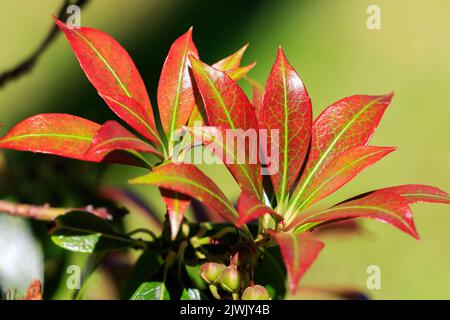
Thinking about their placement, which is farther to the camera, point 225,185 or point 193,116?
point 225,185

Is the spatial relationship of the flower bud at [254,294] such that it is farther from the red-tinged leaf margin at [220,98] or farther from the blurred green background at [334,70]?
the blurred green background at [334,70]

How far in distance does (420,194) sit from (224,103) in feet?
0.68

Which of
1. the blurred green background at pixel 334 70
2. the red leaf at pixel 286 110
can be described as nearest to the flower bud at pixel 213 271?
the red leaf at pixel 286 110

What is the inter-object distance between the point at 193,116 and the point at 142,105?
6 centimetres

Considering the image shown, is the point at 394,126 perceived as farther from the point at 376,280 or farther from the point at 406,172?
the point at 376,280

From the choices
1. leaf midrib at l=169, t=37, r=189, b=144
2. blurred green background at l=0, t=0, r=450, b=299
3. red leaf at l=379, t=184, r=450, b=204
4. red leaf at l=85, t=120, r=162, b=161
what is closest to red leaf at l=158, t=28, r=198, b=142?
leaf midrib at l=169, t=37, r=189, b=144

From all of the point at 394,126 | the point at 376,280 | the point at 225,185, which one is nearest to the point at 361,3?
the point at 394,126

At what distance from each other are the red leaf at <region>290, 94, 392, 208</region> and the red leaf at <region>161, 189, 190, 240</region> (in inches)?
5.8

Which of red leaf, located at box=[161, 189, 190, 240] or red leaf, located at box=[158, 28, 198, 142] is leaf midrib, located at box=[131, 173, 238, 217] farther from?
red leaf, located at box=[158, 28, 198, 142]

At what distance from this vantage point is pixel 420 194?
575 mm

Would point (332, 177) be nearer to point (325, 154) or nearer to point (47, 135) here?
point (325, 154)
